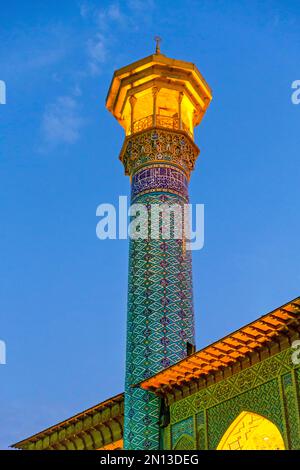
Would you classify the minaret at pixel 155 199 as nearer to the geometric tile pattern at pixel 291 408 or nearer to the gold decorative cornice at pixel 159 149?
the gold decorative cornice at pixel 159 149

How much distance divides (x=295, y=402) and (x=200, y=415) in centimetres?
186

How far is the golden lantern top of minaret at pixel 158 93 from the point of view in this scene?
13523mm

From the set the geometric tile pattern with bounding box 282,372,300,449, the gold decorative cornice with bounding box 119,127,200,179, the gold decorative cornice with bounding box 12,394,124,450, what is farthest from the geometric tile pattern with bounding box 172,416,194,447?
the gold decorative cornice with bounding box 119,127,200,179

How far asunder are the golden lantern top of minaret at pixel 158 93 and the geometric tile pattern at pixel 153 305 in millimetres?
606

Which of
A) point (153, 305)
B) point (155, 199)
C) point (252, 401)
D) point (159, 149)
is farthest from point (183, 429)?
point (159, 149)

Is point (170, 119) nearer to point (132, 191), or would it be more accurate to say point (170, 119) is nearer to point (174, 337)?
point (132, 191)

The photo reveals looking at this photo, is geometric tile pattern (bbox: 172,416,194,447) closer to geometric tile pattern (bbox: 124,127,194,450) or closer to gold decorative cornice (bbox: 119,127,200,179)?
geometric tile pattern (bbox: 124,127,194,450)

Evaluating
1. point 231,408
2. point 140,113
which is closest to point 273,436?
point 231,408

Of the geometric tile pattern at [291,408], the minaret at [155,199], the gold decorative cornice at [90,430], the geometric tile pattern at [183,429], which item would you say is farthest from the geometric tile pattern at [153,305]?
the geometric tile pattern at [291,408]

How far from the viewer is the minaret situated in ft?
36.9

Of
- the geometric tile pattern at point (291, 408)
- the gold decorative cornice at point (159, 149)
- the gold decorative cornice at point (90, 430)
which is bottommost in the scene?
the geometric tile pattern at point (291, 408)

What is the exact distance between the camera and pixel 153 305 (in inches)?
462

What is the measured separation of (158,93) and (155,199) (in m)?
2.04

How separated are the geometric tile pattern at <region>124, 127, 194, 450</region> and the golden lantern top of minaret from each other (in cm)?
61
